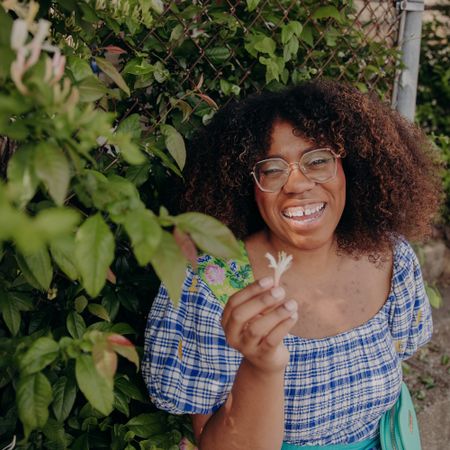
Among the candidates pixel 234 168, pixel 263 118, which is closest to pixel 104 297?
pixel 234 168

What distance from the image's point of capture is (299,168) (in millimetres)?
1743

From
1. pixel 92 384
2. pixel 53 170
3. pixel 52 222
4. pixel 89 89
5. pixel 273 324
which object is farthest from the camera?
pixel 273 324

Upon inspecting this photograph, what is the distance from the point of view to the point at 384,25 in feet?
9.14

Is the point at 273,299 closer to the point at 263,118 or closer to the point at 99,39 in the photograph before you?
the point at 263,118

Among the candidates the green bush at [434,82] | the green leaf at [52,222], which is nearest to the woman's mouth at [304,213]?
the green leaf at [52,222]

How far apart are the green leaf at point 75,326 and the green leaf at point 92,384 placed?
1.67 ft

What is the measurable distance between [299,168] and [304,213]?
0.12 meters

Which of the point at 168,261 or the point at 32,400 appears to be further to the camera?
the point at 32,400

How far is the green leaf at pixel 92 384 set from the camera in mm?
986

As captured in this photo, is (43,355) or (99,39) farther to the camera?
(99,39)

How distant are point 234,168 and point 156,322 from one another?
477mm

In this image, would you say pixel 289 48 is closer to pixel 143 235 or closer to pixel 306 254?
pixel 306 254

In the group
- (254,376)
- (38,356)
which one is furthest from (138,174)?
(38,356)

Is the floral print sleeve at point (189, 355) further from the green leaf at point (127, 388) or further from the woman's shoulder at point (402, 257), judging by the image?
the woman's shoulder at point (402, 257)
